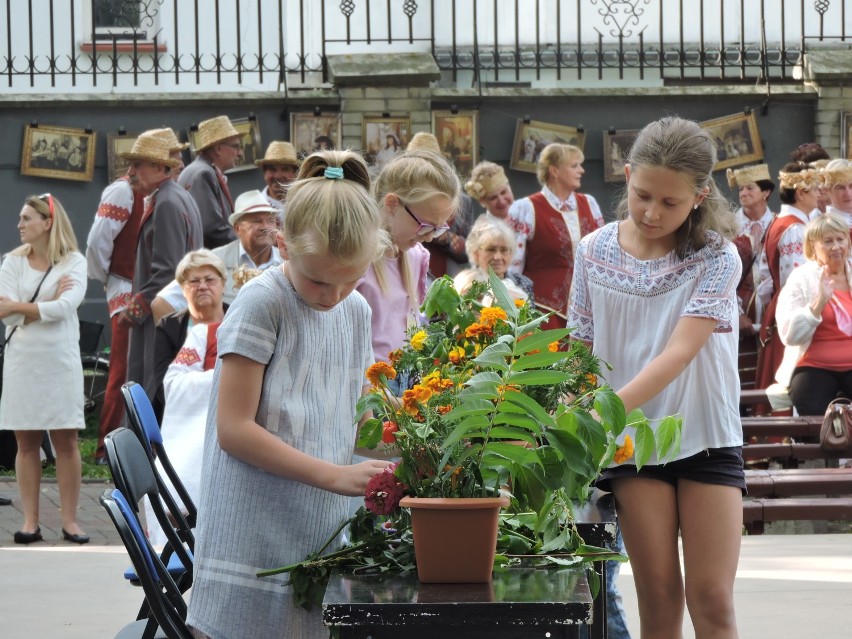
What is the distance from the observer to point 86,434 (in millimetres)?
10711

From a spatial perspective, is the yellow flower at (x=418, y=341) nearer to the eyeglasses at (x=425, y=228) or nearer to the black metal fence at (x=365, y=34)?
the eyeglasses at (x=425, y=228)

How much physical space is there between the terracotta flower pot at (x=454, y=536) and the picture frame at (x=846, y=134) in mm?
10785

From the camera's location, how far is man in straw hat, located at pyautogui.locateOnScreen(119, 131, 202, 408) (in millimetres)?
7824

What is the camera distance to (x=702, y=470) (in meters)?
3.36

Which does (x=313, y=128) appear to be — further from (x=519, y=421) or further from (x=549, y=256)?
(x=519, y=421)

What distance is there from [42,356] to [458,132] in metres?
5.95

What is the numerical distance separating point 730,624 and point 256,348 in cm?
146

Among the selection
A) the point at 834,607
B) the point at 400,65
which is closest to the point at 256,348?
the point at 834,607

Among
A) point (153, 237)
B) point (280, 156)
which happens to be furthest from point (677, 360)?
point (280, 156)

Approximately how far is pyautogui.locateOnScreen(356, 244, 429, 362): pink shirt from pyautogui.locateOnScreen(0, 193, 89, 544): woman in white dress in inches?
131

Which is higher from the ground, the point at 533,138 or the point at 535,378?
the point at 533,138

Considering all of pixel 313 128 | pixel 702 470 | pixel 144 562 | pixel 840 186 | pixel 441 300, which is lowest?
pixel 144 562

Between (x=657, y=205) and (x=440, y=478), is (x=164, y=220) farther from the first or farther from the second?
(x=440, y=478)

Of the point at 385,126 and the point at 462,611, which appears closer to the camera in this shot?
the point at 462,611
